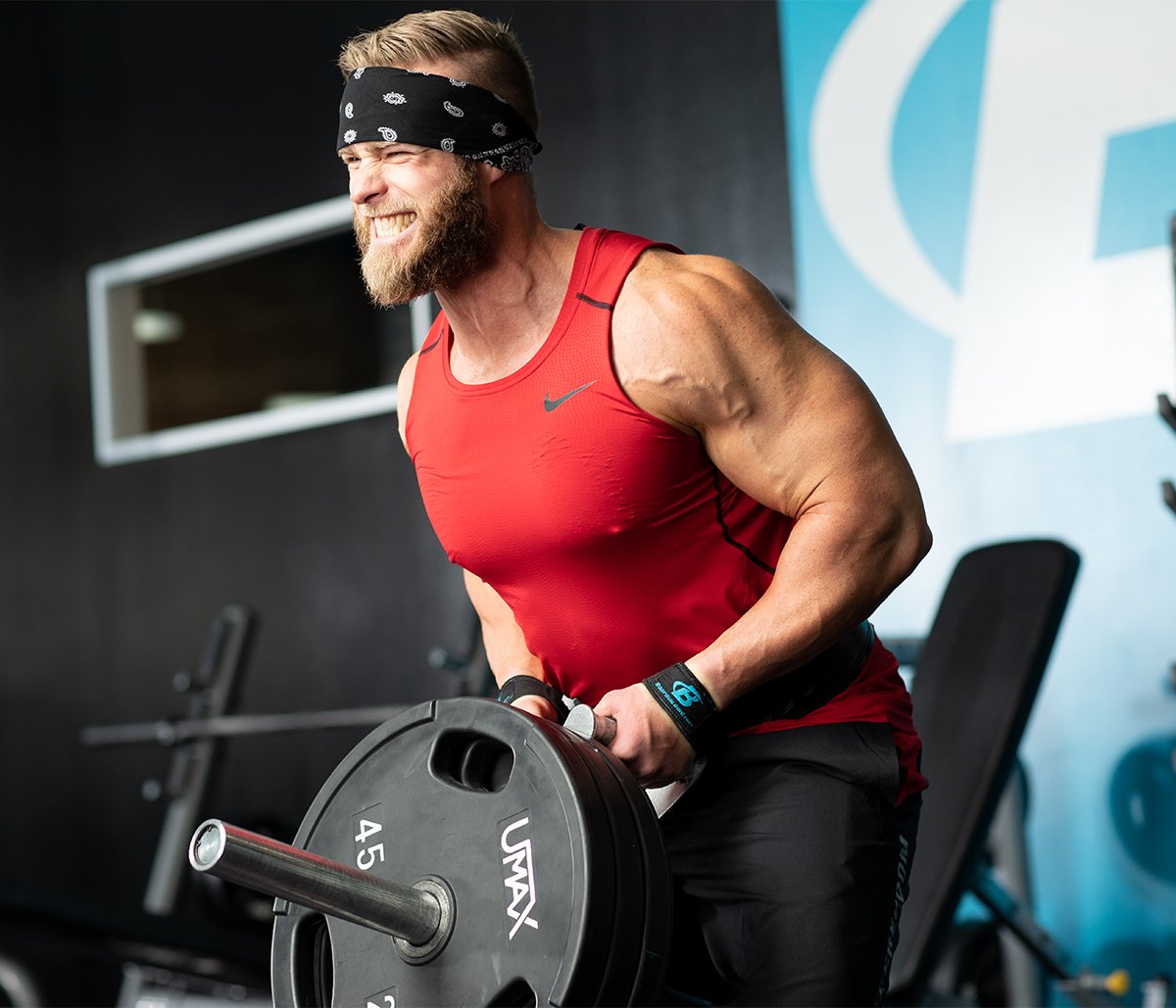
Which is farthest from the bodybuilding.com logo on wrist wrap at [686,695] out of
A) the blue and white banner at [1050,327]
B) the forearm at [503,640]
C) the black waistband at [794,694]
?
the blue and white banner at [1050,327]

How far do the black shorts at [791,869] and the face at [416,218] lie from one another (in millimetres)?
599

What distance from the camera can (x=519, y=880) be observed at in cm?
121

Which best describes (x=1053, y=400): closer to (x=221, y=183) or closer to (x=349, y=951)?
(x=349, y=951)

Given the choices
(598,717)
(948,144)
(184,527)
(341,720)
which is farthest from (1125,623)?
(184,527)

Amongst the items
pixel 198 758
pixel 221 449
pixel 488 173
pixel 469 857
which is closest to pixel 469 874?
pixel 469 857

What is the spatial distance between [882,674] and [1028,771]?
208cm

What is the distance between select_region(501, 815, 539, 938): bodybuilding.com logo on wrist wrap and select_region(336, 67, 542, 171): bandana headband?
75 cm

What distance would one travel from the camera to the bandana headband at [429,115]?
1534mm

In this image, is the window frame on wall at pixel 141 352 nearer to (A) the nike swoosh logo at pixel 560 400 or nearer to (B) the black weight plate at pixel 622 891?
(A) the nike swoosh logo at pixel 560 400

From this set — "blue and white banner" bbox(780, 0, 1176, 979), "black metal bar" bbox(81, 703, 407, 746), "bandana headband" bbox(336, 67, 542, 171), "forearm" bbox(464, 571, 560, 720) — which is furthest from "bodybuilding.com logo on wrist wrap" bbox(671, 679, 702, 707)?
"black metal bar" bbox(81, 703, 407, 746)

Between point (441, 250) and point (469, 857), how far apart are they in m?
0.65

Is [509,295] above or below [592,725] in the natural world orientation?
above

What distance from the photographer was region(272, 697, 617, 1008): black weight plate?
3.83 feet

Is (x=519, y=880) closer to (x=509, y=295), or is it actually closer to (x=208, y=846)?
(x=208, y=846)
